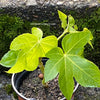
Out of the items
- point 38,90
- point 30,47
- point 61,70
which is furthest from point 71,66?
point 38,90

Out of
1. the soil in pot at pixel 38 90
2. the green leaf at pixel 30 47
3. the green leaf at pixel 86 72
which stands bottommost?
the soil in pot at pixel 38 90

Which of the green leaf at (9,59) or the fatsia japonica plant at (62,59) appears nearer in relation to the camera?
the fatsia japonica plant at (62,59)

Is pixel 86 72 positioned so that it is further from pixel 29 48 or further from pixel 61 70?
pixel 29 48

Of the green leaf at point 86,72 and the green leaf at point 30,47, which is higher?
the green leaf at point 30,47

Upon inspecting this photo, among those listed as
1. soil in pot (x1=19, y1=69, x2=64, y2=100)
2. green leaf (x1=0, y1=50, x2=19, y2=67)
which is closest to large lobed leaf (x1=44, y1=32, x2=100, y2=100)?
green leaf (x1=0, y1=50, x2=19, y2=67)

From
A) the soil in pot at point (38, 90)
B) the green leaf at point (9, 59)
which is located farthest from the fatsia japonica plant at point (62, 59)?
the soil in pot at point (38, 90)

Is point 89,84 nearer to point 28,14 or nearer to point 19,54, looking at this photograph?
point 19,54

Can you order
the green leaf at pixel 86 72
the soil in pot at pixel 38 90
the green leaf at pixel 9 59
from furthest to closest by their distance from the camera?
the soil in pot at pixel 38 90 < the green leaf at pixel 9 59 < the green leaf at pixel 86 72

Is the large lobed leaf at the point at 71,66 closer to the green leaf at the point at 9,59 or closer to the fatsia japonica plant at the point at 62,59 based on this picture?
the fatsia japonica plant at the point at 62,59

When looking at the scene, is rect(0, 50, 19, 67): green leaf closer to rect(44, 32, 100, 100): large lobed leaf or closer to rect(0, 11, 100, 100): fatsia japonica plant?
rect(0, 11, 100, 100): fatsia japonica plant
